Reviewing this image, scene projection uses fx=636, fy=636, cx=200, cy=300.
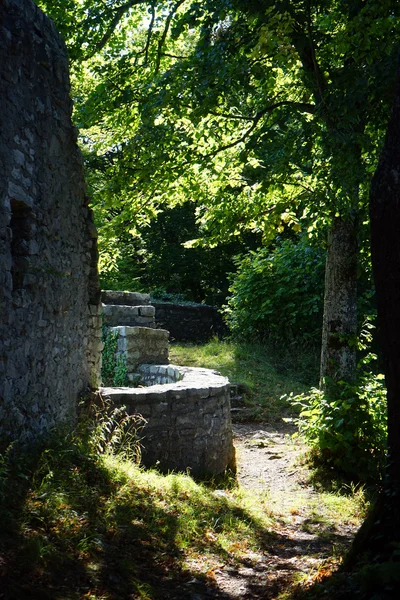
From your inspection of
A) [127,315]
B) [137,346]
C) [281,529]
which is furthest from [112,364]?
[281,529]

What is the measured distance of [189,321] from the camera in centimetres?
1873

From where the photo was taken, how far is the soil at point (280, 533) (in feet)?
14.9

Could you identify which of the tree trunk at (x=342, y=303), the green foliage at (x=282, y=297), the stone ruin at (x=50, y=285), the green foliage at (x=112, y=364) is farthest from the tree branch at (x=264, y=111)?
the green foliage at (x=282, y=297)

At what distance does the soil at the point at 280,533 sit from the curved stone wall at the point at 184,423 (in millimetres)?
671

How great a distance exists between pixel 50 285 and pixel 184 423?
2.43 meters

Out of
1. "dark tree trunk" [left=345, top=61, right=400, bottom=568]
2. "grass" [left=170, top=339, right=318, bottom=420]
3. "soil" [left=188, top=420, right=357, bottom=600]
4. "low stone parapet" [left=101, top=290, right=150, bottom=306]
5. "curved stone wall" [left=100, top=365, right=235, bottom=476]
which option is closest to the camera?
"dark tree trunk" [left=345, top=61, right=400, bottom=568]

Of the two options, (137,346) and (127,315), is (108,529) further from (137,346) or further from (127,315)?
(127,315)

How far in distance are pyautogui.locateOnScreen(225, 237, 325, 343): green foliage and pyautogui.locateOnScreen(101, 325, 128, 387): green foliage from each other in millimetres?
5564

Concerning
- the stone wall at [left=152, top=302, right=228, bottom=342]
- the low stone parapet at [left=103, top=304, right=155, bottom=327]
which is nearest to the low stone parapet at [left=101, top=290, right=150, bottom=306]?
the low stone parapet at [left=103, top=304, right=155, bottom=327]

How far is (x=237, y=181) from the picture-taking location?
10.8 m

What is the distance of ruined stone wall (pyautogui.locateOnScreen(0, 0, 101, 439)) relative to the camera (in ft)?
17.1

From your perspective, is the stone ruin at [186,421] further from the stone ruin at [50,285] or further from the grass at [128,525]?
the grass at [128,525]

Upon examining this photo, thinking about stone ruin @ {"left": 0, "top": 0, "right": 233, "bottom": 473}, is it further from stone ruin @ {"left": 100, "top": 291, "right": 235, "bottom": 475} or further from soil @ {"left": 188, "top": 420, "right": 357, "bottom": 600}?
soil @ {"left": 188, "top": 420, "right": 357, "bottom": 600}

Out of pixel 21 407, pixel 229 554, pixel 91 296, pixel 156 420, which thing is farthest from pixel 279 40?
pixel 229 554
